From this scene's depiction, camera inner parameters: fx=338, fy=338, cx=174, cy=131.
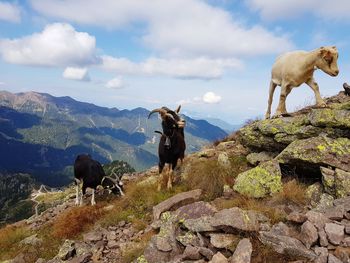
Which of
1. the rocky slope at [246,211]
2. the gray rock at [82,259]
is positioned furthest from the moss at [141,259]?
the gray rock at [82,259]

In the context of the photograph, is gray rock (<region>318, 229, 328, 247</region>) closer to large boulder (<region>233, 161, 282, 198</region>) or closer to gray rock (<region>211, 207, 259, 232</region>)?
gray rock (<region>211, 207, 259, 232</region>)

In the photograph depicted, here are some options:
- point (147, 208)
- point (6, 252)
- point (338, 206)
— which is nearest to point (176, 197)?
point (147, 208)

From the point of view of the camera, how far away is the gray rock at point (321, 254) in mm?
6895

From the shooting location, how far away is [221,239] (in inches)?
328

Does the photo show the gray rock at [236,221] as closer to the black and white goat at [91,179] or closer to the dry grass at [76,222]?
the dry grass at [76,222]

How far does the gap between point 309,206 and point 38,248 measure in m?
10.5

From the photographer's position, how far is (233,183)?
1289 centimetres

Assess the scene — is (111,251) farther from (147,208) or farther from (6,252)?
(6,252)

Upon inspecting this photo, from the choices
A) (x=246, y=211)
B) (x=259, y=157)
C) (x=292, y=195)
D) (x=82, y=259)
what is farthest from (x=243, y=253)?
(x=259, y=157)

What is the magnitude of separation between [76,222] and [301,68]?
11.2m

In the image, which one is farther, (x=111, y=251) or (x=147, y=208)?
(x=147, y=208)

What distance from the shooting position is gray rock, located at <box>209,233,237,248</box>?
26.7ft

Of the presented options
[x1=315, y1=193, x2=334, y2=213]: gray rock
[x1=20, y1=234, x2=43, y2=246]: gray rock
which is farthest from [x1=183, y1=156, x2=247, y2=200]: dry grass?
[x1=20, y1=234, x2=43, y2=246]: gray rock

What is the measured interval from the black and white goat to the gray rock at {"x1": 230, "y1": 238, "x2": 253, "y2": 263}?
11.1 m
